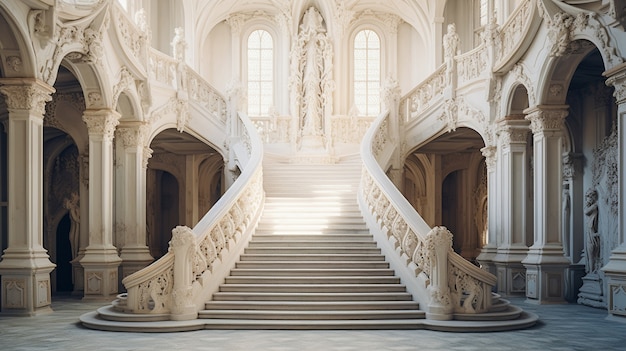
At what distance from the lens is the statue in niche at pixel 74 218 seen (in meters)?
19.6

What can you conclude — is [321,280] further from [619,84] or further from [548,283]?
[619,84]

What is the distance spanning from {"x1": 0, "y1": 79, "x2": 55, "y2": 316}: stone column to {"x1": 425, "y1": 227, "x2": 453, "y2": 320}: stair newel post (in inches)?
250

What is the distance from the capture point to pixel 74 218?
19.6 m

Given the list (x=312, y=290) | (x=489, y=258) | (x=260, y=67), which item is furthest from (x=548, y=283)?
(x=260, y=67)

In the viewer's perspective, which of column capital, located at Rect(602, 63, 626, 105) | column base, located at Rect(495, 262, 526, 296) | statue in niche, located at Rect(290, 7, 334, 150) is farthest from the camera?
statue in niche, located at Rect(290, 7, 334, 150)

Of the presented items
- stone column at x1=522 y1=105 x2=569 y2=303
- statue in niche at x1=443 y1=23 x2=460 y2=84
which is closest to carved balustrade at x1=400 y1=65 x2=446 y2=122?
Answer: statue in niche at x1=443 y1=23 x2=460 y2=84

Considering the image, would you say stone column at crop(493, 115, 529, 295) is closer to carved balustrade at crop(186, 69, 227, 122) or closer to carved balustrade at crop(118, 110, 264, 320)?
carved balustrade at crop(118, 110, 264, 320)

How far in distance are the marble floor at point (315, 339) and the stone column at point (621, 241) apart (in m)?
0.33

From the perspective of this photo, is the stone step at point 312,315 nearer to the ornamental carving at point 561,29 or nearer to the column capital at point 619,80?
the column capital at point 619,80

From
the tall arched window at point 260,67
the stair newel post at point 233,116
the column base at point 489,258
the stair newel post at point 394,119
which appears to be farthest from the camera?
the tall arched window at point 260,67

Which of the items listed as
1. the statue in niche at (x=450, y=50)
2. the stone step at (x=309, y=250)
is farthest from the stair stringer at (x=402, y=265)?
the statue in niche at (x=450, y=50)

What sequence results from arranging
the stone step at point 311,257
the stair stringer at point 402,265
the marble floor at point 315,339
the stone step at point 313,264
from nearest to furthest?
the marble floor at point 315,339, the stair stringer at point 402,265, the stone step at point 313,264, the stone step at point 311,257

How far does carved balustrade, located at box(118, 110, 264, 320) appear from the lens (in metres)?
11.6

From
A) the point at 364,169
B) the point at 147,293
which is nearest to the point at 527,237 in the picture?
the point at 364,169
